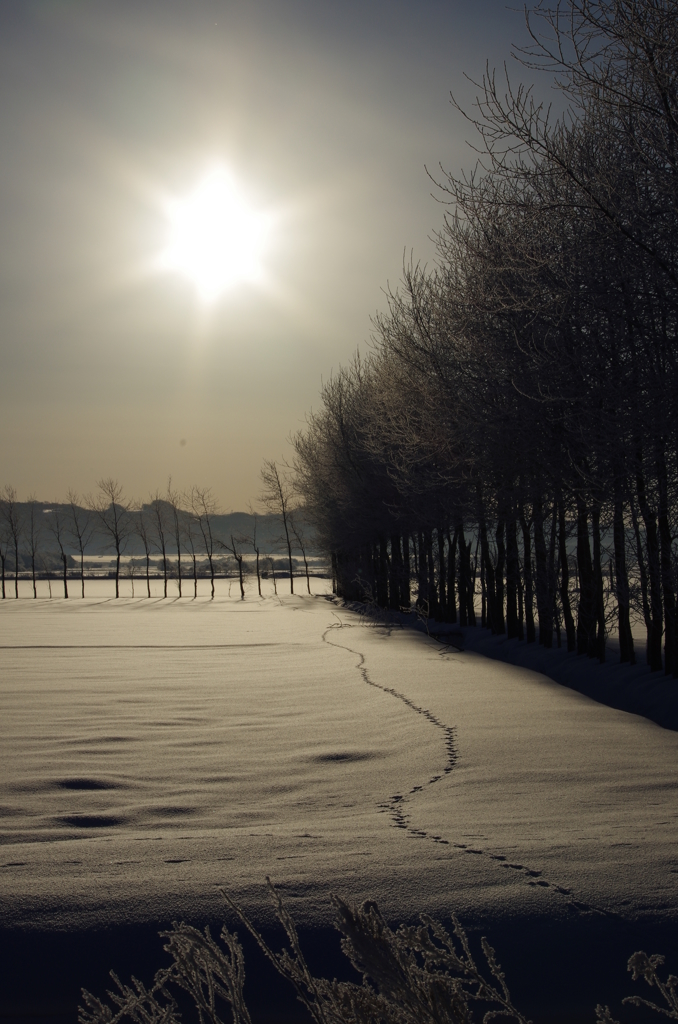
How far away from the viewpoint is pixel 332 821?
4.30 metres

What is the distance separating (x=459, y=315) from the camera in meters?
11.6

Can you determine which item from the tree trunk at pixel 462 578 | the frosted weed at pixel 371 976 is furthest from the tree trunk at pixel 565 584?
the frosted weed at pixel 371 976

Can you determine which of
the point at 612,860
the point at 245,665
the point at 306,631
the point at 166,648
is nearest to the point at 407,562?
the point at 306,631

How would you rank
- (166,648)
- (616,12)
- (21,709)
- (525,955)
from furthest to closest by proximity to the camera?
(166,648) < (21,709) < (616,12) < (525,955)

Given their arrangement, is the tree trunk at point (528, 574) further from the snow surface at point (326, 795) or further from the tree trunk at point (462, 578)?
the tree trunk at point (462, 578)

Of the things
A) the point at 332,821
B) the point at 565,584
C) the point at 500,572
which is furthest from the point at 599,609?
the point at 332,821

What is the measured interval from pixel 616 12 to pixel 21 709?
8.88 meters

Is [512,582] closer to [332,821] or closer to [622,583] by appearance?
[622,583]

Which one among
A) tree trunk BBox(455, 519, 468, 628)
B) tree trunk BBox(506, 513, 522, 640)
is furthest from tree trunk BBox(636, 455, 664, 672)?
tree trunk BBox(455, 519, 468, 628)

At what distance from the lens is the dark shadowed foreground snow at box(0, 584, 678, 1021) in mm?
2689

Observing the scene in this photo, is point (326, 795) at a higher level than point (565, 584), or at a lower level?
lower

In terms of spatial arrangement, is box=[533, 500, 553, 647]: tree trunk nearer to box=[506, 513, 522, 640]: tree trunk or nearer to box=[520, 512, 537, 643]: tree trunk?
box=[520, 512, 537, 643]: tree trunk

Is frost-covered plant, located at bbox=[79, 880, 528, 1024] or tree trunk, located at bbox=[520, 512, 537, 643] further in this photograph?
tree trunk, located at bbox=[520, 512, 537, 643]

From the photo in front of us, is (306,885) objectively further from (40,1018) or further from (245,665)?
(245,665)
